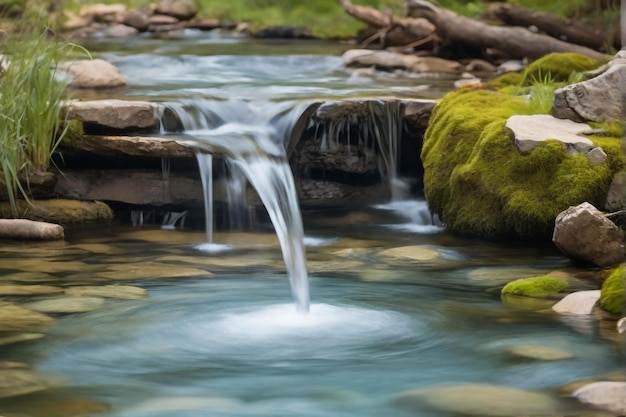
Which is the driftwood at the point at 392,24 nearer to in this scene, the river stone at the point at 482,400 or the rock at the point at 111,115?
the rock at the point at 111,115

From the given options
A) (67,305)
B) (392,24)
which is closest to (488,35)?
(392,24)

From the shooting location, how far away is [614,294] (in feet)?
17.9

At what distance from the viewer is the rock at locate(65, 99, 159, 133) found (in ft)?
27.5

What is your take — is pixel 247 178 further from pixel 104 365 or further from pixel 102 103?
pixel 104 365

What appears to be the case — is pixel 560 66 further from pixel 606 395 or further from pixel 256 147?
pixel 606 395

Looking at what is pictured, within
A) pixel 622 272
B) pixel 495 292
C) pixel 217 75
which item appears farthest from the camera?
pixel 217 75

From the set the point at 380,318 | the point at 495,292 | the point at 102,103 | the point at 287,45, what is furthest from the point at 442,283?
the point at 287,45

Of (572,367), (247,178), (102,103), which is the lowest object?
(572,367)

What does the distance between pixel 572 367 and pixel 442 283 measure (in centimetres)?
182

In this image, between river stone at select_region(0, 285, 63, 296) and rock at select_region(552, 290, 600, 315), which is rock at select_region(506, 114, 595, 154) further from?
river stone at select_region(0, 285, 63, 296)

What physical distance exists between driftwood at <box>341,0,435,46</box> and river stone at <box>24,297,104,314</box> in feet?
29.8

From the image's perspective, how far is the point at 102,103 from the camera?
334 inches

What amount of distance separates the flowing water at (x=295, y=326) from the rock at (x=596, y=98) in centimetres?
104

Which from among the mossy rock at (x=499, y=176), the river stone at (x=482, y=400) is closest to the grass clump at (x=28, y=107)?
the mossy rock at (x=499, y=176)
